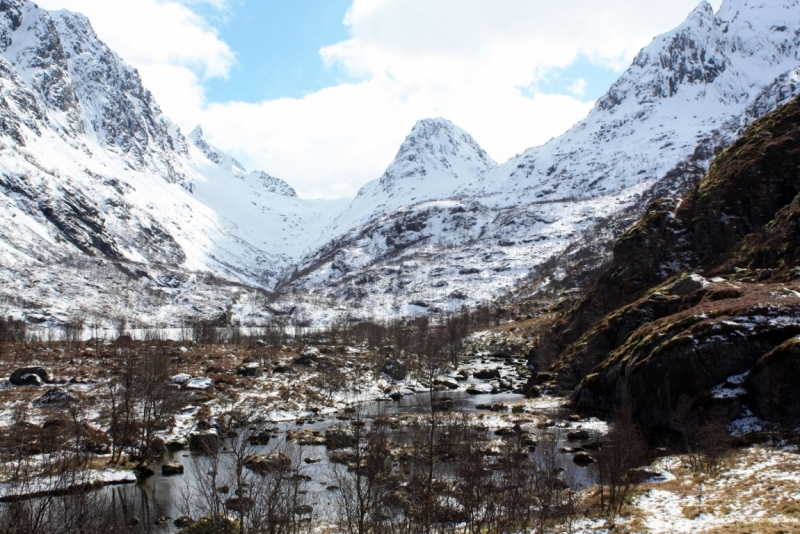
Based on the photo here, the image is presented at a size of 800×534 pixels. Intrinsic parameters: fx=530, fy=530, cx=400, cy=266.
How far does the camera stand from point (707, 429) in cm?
3306

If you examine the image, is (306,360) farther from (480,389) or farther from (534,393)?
(534,393)

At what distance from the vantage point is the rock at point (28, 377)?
67.5 metres

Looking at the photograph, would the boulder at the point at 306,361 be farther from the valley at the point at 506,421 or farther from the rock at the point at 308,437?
the rock at the point at 308,437

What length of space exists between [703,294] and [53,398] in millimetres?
71097

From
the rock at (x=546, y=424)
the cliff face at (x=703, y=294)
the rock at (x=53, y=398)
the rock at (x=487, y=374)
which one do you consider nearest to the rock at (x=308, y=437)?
the rock at (x=546, y=424)

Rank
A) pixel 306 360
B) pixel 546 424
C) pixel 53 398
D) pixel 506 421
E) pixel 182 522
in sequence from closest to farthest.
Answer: pixel 182 522
pixel 546 424
pixel 506 421
pixel 53 398
pixel 306 360

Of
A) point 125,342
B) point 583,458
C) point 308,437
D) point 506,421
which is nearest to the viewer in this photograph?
point 583,458

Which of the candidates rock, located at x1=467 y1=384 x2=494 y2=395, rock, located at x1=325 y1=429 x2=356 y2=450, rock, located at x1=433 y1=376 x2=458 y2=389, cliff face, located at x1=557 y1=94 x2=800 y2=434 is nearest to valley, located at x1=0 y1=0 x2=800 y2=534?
cliff face, located at x1=557 y1=94 x2=800 y2=434

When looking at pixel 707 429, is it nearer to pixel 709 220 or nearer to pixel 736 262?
pixel 736 262

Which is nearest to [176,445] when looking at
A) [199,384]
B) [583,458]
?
[199,384]

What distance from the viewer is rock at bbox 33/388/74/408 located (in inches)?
2228

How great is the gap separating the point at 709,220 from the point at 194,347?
10082 centimetres

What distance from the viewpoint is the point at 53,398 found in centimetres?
5788

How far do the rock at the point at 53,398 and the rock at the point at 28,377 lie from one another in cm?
1165
